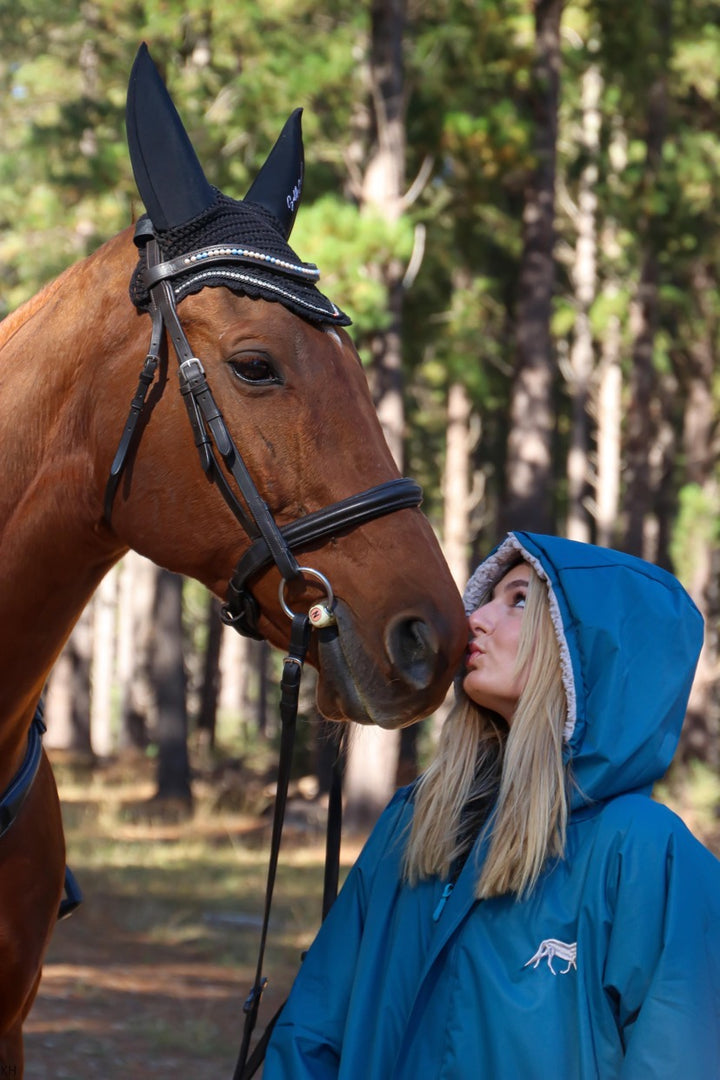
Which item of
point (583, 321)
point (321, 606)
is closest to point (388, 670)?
point (321, 606)

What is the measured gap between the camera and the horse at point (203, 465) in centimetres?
239

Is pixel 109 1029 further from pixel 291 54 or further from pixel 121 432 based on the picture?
pixel 291 54

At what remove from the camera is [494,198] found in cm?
1571

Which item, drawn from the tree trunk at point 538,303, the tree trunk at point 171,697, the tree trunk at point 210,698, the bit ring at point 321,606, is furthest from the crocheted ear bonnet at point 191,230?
the tree trunk at point 210,698

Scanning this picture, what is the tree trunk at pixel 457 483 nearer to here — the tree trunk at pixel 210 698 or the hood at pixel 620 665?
the tree trunk at pixel 210 698

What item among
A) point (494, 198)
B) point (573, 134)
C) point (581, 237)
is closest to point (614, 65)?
point (494, 198)

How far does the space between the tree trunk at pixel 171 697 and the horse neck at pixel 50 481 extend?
12717 millimetres

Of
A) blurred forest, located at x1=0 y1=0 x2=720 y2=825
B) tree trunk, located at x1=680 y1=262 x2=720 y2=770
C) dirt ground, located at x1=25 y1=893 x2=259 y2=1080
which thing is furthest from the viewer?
tree trunk, located at x1=680 y1=262 x2=720 y2=770

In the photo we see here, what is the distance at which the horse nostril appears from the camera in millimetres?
2324

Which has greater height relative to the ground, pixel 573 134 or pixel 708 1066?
pixel 573 134

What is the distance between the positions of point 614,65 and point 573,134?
851 centimetres

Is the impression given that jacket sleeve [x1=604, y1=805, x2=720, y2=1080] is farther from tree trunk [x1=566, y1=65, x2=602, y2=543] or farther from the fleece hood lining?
tree trunk [x1=566, y1=65, x2=602, y2=543]

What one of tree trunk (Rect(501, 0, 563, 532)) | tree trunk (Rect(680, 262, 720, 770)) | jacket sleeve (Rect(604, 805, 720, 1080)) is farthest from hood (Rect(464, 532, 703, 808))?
tree trunk (Rect(680, 262, 720, 770))

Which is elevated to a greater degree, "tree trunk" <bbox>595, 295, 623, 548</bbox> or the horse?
"tree trunk" <bbox>595, 295, 623, 548</bbox>
